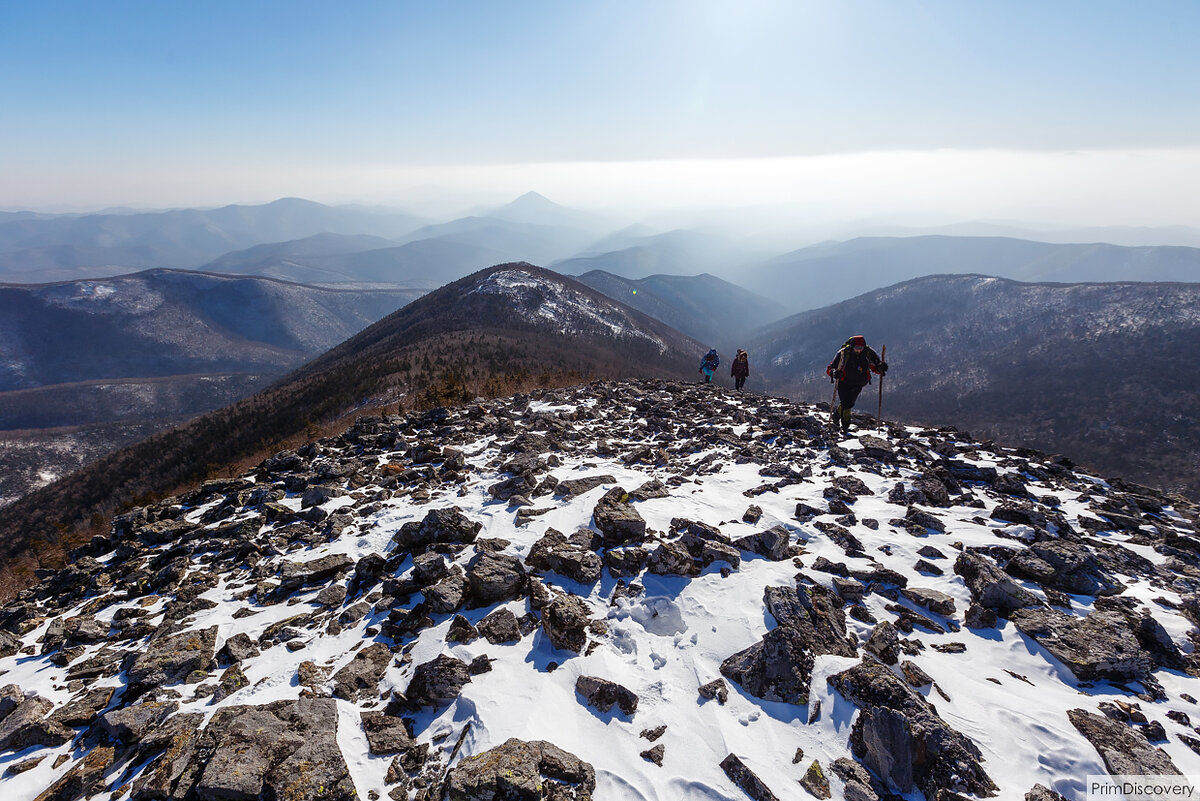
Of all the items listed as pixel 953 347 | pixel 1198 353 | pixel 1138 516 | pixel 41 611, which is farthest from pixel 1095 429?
pixel 41 611

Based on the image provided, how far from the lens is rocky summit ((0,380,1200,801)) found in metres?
4.43

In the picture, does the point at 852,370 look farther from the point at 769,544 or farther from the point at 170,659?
the point at 170,659

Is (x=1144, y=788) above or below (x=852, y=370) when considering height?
below

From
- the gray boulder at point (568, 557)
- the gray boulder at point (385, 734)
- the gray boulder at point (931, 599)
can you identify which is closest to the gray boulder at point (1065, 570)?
the gray boulder at point (931, 599)

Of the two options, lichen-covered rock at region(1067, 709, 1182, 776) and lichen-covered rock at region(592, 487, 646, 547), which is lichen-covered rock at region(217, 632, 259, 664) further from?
lichen-covered rock at region(1067, 709, 1182, 776)

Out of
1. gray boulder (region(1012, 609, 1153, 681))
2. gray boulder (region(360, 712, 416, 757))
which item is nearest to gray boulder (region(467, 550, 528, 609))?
gray boulder (region(360, 712, 416, 757))

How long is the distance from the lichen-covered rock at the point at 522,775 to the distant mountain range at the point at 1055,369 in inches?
2998

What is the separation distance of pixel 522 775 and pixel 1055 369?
421ft

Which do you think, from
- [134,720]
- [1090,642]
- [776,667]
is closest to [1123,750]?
[1090,642]

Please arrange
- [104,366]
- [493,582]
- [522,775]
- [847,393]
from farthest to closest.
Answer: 1. [104,366]
2. [847,393]
3. [493,582]
4. [522,775]

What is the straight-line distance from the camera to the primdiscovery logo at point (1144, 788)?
4.16 m

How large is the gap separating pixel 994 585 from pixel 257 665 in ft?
34.6

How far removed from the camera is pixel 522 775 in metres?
4.15

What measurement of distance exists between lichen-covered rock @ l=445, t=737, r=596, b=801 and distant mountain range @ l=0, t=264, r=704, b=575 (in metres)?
18.0
